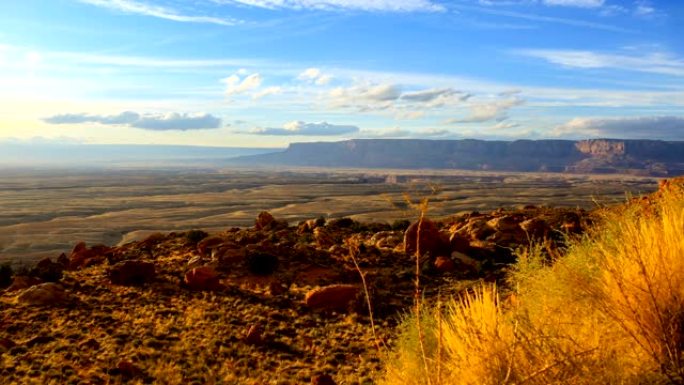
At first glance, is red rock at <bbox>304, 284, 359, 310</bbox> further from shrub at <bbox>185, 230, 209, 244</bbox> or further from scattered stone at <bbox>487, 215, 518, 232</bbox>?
shrub at <bbox>185, 230, 209, 244</bbox>

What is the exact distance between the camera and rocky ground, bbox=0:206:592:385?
1095 centimetres

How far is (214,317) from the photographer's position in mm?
14586

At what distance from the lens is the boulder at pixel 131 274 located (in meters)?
18.2

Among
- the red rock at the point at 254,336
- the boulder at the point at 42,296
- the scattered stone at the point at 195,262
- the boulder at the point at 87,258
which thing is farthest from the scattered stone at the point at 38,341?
the boulder at the point at 87,258

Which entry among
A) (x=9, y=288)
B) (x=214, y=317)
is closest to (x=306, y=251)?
(x=214, y=317)

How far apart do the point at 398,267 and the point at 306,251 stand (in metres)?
4.16

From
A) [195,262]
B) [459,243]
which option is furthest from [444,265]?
[195,262]

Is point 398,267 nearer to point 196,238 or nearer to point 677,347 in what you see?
point 196,238

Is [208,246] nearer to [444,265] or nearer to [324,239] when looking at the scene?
[324,239]

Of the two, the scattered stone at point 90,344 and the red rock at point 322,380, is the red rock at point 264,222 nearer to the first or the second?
the scattered stone at point 90,344

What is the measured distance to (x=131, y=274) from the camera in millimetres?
18375

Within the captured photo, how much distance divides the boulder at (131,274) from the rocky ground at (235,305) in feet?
0.13

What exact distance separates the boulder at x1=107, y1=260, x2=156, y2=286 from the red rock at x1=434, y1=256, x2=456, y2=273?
10.6 m

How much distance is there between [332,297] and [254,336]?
10.9 feet
